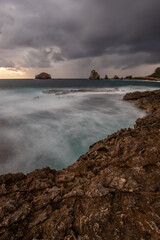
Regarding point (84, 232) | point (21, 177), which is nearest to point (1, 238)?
point (84, 232)

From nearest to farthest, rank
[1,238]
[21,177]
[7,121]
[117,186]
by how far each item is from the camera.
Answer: [1,238]
[117,186]
[21,177]
[7,121]

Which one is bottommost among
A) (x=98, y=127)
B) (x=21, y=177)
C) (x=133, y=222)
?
(x=98, y=127)

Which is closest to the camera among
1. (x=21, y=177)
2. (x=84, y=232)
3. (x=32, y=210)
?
(x=84, y=232)

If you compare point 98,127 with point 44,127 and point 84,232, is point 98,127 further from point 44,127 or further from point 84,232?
point 84,232

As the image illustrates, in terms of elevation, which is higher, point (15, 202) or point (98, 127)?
point (15, 202)

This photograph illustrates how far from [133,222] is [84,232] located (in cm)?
90

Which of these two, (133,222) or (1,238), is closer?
(1,238)

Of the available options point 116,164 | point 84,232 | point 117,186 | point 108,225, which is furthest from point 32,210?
point 116,164

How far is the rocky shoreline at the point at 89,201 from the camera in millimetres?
2035

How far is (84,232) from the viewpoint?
6.73 ft

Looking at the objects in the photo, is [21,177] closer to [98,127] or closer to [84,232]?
[84,232]

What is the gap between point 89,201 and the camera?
254 centimetres

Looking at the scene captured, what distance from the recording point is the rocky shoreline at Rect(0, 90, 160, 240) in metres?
2.04

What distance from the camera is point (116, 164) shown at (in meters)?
3.54
